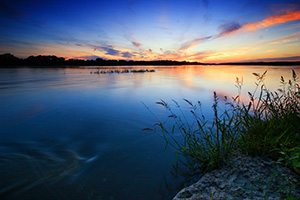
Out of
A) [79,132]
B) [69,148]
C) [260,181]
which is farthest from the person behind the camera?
[79,132]

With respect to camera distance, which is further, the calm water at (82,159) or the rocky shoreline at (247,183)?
the calm water at (82,159)

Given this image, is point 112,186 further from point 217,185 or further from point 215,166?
point 215,166

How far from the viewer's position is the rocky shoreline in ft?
5.90

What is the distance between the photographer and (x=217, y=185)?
Result: 6.78 feet

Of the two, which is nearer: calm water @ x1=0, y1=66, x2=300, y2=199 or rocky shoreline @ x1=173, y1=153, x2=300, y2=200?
rocky shoreline @ x1=173, y1=153, x2=300, y2=200

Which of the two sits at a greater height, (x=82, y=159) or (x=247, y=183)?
(x=247, y=183)

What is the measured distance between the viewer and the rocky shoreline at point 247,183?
1.80 meters

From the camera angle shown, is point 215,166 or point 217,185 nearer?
point 217,185

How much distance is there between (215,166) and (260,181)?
0.66 metres

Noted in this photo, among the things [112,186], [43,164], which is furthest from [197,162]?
[43,164]

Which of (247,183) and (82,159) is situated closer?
(247,183)

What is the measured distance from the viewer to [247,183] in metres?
2.02

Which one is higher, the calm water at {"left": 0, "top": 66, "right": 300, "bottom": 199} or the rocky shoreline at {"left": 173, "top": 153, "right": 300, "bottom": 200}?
the rocky shoreline at {"left": 173, "top": 153, "right": 300, "bottom": 200}

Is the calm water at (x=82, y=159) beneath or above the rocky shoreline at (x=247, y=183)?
beneath
